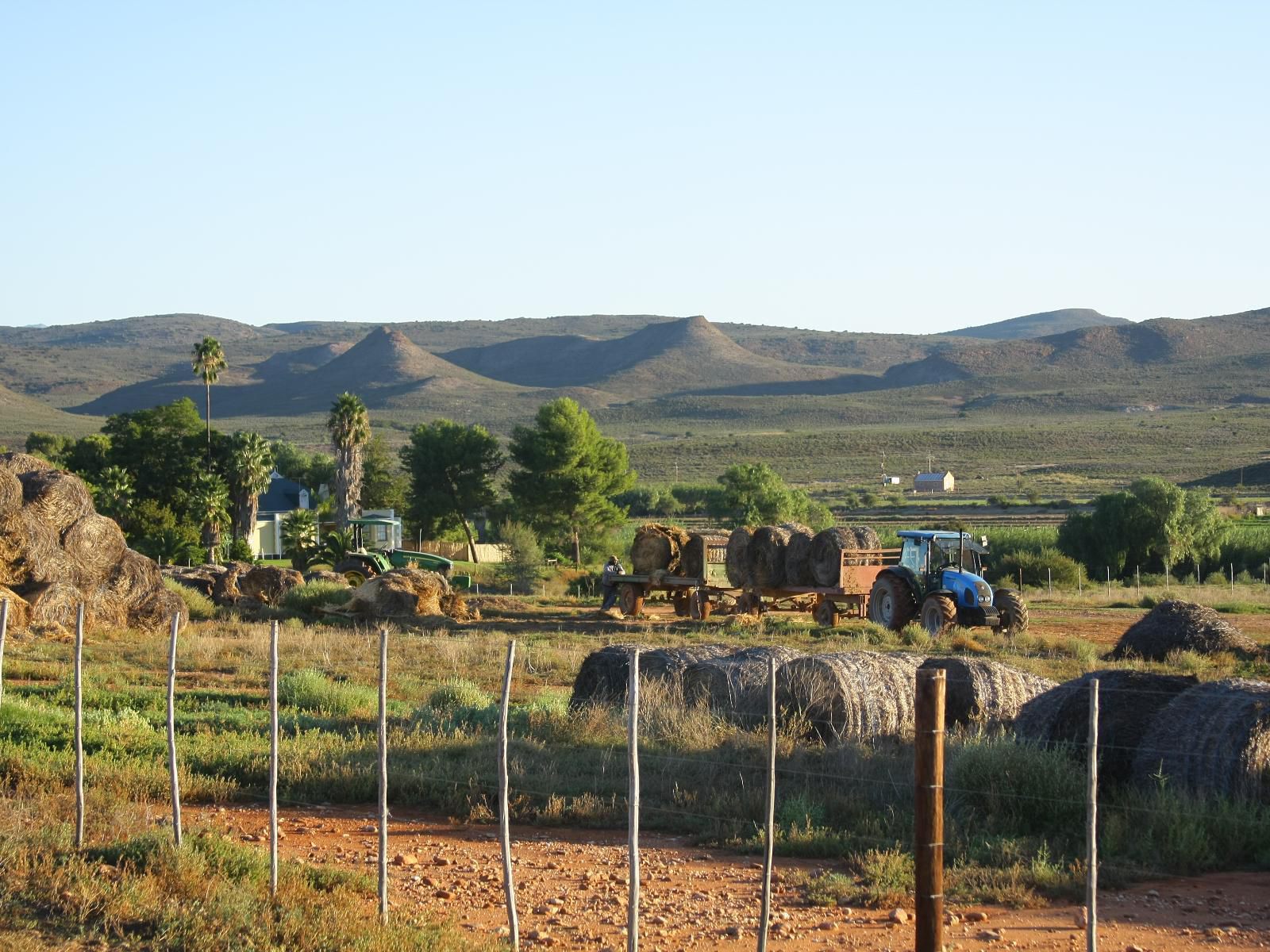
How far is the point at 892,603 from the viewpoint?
91.5 feet

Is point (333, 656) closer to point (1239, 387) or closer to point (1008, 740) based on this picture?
point (1008, 740)

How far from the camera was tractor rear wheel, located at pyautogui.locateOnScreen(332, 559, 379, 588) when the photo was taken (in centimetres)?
4081

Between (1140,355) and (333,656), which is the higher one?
(1140,355)

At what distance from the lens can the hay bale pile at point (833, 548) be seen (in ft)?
98.0

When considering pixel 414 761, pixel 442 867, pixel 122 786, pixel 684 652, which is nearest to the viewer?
pixel 442 867

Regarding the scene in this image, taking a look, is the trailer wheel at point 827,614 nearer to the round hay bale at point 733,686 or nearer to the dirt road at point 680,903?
the round hay bale at point 733,686

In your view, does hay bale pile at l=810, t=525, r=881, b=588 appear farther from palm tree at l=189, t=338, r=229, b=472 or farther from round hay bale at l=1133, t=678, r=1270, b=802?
palm tree at l=189, t=338, r=229, b=472

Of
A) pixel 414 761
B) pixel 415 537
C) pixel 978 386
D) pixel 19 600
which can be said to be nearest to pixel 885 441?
pixel 978 386

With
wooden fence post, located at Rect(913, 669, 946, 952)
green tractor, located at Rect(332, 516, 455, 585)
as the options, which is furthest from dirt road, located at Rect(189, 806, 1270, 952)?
green tractor, located at Rect(332, 516, 455, 585)

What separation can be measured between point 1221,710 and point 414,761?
272 inches

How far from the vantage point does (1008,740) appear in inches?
465

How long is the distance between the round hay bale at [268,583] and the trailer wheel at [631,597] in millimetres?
8074

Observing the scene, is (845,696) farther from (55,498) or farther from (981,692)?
(55,498)

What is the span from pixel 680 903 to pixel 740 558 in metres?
22.8
